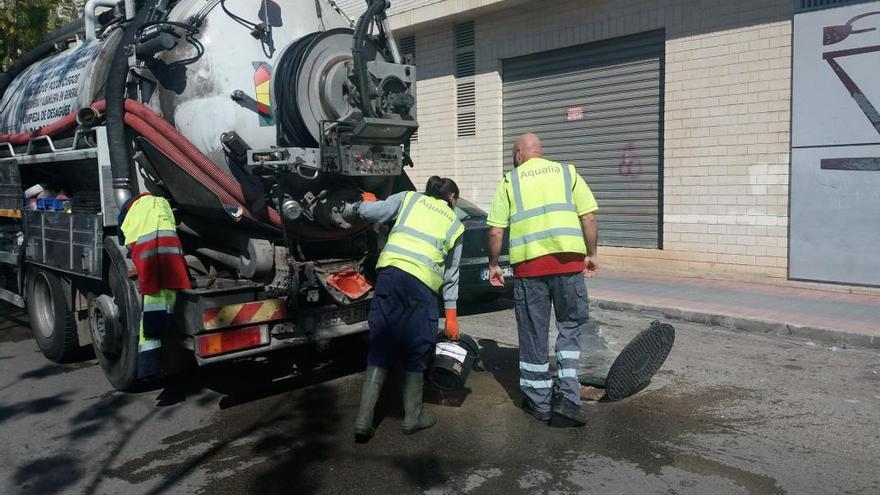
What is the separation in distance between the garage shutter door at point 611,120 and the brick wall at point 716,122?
267 millimetres

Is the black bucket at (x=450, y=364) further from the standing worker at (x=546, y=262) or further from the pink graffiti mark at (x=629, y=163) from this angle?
the pink graffiti mark at (x=629, y=163)

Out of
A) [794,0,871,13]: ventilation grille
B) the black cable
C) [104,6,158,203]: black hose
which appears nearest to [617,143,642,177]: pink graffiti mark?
[794,0,871,13]: ventilation grille

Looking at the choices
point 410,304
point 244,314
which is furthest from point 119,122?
point 410,304

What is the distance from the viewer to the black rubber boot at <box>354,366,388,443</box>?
4.54 meters

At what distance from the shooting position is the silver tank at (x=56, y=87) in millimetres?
6031

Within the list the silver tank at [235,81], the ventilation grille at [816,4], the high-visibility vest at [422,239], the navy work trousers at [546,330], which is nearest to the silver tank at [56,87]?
the silver tank at [235,81]

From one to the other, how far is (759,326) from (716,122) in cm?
351

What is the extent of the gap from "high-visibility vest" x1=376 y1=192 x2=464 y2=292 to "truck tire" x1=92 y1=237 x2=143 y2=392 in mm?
1909

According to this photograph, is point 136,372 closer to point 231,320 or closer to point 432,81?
point 231,320

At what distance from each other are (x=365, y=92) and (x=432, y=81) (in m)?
9.72

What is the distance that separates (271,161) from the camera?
16.3 feet

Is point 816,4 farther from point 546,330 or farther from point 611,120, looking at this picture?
point 546,330

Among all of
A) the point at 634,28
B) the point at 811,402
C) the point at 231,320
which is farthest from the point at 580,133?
the point at 231,320

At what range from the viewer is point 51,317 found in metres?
6.87
